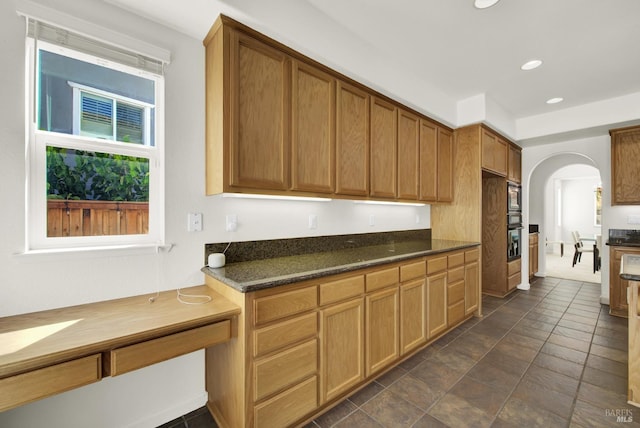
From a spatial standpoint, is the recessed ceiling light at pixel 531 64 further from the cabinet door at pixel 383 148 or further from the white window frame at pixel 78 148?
the white window frame at pixel 78 148

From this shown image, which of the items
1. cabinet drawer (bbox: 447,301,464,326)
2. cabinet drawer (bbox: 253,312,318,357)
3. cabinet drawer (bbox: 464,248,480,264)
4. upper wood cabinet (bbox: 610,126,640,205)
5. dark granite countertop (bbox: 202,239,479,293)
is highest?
upper wood cabinet (bbox: 610,126,640,205)

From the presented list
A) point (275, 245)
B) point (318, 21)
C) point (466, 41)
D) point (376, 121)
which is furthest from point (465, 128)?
point (275, 245)

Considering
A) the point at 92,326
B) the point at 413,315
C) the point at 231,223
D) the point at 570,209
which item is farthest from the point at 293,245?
the point at 570,209

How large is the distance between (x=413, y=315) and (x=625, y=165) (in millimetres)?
3770

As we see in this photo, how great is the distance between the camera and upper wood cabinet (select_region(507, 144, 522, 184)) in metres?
4.38

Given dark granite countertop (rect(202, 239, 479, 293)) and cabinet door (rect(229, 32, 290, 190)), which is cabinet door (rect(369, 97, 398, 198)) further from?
cabinet door (rect(229, 32, 290, 190))

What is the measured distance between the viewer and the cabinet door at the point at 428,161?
323 cm

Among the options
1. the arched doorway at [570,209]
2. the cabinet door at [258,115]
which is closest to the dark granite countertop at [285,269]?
the cabinet door at [258,115]

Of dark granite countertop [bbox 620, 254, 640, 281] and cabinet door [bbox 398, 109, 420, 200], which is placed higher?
cabinet door [bbox 398, 109, 420, 200]

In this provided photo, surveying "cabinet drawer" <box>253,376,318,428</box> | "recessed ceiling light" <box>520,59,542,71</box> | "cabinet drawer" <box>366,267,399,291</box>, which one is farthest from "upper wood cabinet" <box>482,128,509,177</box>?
"cabinet drawer" <box>253,376,318,428</box>

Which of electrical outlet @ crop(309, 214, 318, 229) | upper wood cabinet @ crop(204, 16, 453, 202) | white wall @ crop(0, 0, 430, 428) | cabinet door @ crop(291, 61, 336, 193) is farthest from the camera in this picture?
electrical outlet @ crop(309, 214, 318, 229)

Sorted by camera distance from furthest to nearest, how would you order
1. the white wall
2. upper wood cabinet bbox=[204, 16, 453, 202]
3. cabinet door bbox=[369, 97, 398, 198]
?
cabinet door bbox=[369, 97, 398, 198] → upper wood cabinet bbox=[204, 16, 453, 202] → the white wall

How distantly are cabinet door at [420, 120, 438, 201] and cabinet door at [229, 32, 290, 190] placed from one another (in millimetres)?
1928

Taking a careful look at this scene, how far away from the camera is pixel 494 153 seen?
3.88m
